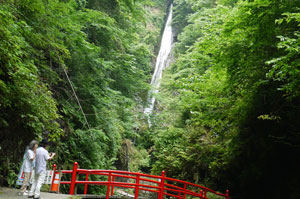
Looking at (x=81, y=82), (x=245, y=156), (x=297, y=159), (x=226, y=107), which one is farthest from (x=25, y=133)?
(x=297, y=159)

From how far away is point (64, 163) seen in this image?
9438 mm

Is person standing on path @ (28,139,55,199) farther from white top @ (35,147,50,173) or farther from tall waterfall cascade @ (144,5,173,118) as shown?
tall waterfall cascade @ (144,5,173,118)

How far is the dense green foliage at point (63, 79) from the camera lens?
5848 mm

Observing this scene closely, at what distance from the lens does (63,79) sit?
33.1 feet

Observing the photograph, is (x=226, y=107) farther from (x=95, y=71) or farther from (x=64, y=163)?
(x=64, y=163)

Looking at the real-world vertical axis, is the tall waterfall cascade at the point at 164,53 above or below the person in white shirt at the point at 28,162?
above

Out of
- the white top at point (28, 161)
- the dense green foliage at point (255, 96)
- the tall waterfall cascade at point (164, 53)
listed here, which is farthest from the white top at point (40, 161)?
the tall waterfall cascade at point (164, 53)

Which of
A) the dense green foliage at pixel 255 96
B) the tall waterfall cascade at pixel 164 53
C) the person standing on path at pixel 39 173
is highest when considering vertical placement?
the tall waterfall cascade at pixel 164 53

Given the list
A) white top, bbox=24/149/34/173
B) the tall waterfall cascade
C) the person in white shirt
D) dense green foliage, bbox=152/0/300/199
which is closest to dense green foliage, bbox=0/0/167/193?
the person in white shirt

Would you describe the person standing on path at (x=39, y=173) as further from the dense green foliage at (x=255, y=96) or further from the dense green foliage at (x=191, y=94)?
the dense green foliage at (x=255, y=96)

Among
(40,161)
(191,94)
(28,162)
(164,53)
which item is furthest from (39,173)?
(164,53)

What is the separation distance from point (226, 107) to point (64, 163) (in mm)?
6872

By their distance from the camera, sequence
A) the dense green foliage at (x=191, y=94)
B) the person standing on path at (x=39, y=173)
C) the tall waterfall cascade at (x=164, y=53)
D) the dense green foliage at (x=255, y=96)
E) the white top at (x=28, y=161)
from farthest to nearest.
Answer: the tall waterfall cascade at (x=164, y=53) < the dense green foliage at (x=255, y=96) < the white top at (x=28, y=161) < the dense green foliage at (x=191, y=94) < the person standing on path at (x=39, y=173)

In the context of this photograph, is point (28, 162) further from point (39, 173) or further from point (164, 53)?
point (164, 53)
